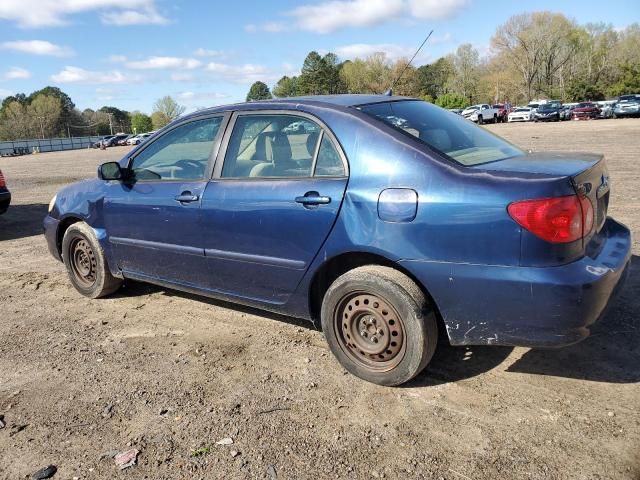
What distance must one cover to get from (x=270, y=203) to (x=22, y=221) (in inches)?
315

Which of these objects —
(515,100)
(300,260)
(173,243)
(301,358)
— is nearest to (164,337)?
(173,243)

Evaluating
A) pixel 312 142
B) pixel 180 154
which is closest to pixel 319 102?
pixel 312 142

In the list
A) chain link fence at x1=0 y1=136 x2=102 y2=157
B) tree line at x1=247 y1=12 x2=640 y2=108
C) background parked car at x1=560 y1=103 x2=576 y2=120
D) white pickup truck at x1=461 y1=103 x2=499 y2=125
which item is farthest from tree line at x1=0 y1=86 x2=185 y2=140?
background parked car at x1=560 y1=103 x2=576 y2=120

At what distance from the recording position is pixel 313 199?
11.0 feet

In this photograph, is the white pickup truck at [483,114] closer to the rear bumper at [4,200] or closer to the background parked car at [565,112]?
the background parked car at [565,112]

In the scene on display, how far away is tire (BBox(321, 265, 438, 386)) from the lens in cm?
307

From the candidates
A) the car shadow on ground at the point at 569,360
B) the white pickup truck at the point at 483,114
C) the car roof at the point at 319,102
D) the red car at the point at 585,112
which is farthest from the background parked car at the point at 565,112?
the car roof at the point at 319,102

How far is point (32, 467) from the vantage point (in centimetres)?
271

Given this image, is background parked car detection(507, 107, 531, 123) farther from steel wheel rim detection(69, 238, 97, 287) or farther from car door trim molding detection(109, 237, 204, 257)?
car door trim molding detection(109, 237, 204, 257)

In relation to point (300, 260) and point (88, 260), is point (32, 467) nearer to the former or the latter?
point (300, 260)

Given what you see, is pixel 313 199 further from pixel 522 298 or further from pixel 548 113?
pixel 548 113

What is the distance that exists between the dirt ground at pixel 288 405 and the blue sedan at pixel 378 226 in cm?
33

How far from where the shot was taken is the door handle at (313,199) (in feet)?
10.9

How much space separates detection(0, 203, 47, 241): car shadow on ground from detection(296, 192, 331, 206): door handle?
6.62 metres
